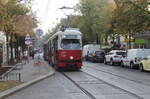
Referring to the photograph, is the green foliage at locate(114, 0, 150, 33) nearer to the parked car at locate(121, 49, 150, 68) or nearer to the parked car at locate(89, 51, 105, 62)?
the parked car at locate(121, 49, 150, 68)

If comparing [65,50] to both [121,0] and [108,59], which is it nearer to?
[121,0]

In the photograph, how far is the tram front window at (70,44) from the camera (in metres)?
31.5

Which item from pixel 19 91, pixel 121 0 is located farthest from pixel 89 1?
pixel 19 91

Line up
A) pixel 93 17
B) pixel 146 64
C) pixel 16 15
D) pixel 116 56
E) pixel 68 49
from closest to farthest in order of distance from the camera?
pixel 146 64 < pixel 68 49 < pixel 16 15 < pixel 116 56 < pixel 93 17

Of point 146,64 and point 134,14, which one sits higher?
point 134,14

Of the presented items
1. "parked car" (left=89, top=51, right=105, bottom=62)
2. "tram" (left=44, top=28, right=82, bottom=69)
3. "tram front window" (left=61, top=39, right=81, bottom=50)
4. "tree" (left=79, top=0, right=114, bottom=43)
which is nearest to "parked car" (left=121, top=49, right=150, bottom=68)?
"tram" (left=44, top=28, right=82, bottom=69)

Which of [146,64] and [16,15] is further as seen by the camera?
[16,15]

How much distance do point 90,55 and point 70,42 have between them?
27.6 metres

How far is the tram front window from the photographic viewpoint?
31.5 meters

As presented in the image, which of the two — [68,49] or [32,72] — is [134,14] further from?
[32,72]

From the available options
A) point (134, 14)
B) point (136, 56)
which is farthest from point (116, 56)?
point (136, 56)

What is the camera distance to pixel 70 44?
3167cm

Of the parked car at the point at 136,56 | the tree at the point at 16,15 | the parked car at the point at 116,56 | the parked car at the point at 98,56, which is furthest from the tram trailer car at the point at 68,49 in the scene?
the parked car at the point at 98,56

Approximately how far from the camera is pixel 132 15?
124ft
